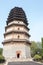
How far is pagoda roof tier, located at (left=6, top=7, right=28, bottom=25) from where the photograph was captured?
34.0 meters

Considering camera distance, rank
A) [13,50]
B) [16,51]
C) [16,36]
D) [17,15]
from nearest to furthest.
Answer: [13,50], [16,51], [16,36], [17,15]

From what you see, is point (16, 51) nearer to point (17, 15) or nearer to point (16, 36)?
point (16, 36)

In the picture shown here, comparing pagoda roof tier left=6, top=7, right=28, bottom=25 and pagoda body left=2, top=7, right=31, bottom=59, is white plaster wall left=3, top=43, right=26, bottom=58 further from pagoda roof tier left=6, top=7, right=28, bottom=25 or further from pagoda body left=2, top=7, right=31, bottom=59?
pagoda roof tier left=6, top=7, right=28, bottom=25

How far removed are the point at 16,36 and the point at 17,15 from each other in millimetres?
5250

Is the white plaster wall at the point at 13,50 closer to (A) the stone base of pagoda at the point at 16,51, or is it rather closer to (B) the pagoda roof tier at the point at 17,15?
(A) the stone base of pagoda at the point at 16,51

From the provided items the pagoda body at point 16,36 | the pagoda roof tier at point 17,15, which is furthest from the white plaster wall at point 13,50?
the pagoda roof tier at point 17,15

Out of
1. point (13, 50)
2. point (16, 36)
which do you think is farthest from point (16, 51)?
point (16, 36)

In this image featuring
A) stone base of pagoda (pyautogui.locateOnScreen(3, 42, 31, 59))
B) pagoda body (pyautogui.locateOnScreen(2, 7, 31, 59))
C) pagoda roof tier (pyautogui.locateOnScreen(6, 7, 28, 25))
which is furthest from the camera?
pagoda roof tier (pyautogui.locateOnScreen(6, 7, 28, 25))

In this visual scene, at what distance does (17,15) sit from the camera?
34.2m

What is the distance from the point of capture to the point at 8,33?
107ft

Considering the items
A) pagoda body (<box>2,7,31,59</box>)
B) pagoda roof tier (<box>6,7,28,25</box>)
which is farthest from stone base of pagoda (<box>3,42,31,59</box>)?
pagoda roof tier (<box>6,7,28,25</box>)

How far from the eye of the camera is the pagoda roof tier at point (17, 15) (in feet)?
111

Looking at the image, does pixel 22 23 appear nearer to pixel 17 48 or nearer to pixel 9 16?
pixel 9 16

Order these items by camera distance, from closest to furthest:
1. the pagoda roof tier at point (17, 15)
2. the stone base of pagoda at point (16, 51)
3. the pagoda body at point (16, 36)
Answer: the stone base of pagoda at point (16, 51) → the pagoda body at point (16, 36) → the pagoda roof tier at point (17, 15)
